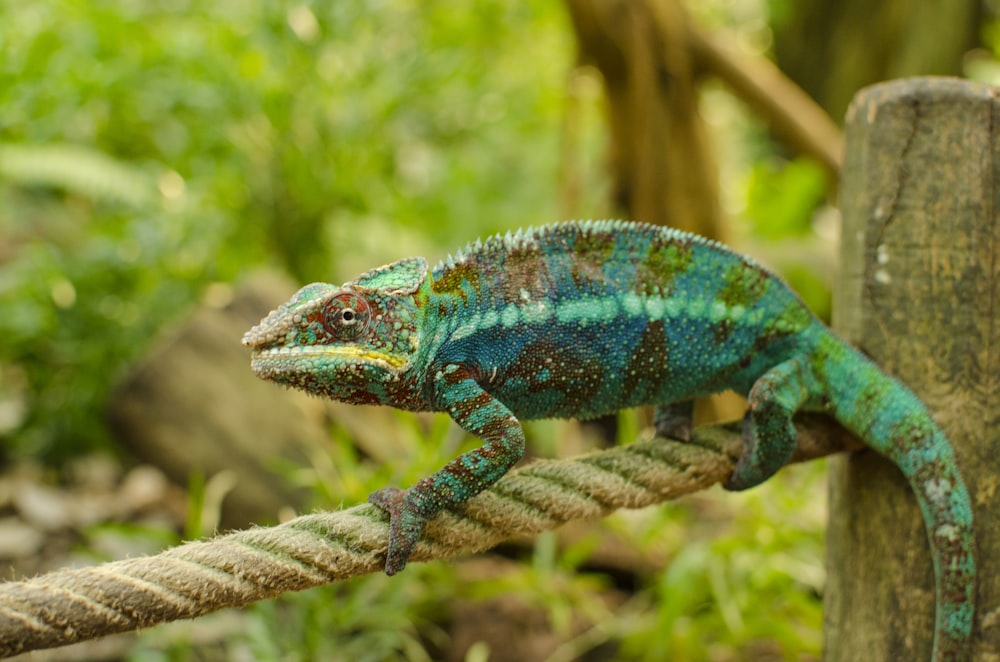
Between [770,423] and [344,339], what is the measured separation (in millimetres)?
854

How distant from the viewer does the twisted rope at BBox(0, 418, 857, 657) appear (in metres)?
1.18

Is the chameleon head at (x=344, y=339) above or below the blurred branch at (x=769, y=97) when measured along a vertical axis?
below

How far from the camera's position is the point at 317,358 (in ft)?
4.50

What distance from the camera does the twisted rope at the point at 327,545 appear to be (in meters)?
1.18

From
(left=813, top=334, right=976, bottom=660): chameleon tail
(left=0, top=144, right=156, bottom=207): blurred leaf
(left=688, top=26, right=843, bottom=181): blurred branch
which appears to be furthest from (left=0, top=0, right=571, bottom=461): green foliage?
(left=813, top=334, right=976, bottom=660): chameleon tail

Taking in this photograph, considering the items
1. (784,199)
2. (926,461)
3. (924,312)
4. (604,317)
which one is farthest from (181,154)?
(926,461)

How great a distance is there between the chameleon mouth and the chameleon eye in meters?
0.03

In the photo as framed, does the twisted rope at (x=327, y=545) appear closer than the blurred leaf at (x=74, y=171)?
Yes

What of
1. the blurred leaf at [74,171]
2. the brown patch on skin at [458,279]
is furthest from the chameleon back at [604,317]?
the blurred leaf at [74,171]

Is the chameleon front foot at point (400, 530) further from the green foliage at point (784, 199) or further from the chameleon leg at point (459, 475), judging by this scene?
the green foliage at point (784, 199)

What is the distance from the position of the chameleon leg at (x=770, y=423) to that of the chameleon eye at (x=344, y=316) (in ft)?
2.61

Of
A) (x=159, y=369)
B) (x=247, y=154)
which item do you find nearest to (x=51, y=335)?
(x=159, y=369)

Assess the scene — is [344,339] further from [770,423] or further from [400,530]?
[770,423]

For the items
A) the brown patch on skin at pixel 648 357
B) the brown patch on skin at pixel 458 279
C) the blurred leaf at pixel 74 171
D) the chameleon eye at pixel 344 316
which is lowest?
the brown patch on skin at pixel 648 357
